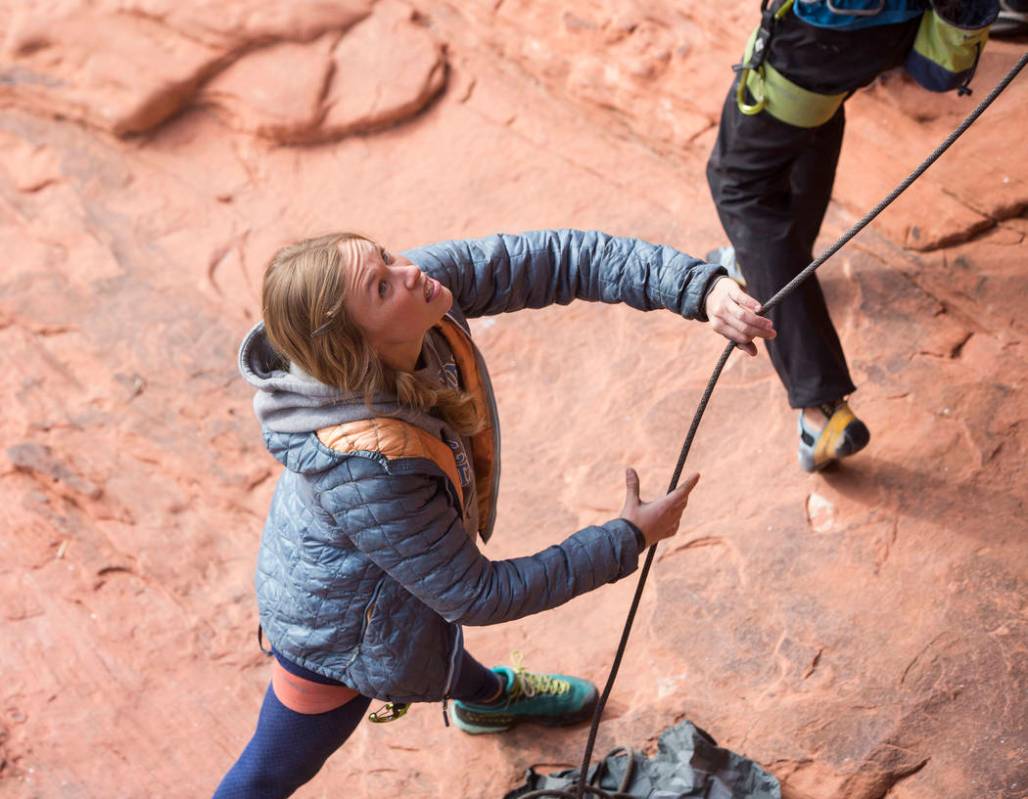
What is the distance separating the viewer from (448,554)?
190cm

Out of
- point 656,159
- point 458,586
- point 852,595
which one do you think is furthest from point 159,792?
point 656,159

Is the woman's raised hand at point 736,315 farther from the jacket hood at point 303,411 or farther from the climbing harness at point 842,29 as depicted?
the climbing harness at point 842,29

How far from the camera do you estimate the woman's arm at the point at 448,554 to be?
1.87 metres

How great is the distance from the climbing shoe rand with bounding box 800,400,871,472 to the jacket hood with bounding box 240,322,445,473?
5.02ft

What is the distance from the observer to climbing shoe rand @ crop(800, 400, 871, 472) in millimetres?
3035

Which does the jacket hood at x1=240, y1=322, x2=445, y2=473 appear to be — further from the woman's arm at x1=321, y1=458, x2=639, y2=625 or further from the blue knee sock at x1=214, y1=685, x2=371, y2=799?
the blue knee sock at x1=214, y1=685, x2=371, y2=799

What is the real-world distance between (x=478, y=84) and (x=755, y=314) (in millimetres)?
3228

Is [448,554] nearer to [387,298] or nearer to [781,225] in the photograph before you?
[387,298]

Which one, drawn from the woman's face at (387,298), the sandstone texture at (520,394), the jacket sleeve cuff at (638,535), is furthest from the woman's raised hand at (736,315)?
the sandstone texture at (520,394)

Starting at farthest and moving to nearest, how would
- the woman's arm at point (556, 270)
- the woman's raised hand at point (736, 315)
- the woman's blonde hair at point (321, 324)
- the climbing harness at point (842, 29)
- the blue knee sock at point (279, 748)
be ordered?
the climbing harness at point (842, 29)
the blue knee sock at point (279, 748)
the woman's arm at point (556, 270)
the woman's raised hand at point (736, 315)
the woman's blonde hair at point (321, 324)

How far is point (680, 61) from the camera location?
430 centimetres

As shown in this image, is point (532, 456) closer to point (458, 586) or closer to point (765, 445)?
point (765, 445)

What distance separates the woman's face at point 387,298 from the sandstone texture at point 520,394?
1.47m

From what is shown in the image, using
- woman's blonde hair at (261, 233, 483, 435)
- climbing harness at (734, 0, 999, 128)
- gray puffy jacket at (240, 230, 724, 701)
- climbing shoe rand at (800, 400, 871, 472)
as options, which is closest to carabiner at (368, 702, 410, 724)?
gray puffy jacket at (240, 230, 724, 701)
